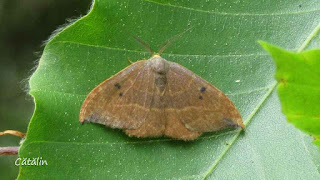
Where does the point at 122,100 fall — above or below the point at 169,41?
below

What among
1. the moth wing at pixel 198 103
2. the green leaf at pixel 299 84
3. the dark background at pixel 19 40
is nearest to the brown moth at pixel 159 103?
the moth wing at pixel 198 103

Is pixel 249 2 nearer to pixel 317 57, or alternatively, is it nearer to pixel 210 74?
pixel 210 74

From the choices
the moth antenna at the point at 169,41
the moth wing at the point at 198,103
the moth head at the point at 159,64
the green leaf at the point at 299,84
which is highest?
the green leaf at the point at 299,84

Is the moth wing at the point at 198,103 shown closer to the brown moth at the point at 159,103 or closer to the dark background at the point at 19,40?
the brown moth at the point at 159,103

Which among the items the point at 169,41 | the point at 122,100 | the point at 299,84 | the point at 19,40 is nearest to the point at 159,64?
the point at 169,41

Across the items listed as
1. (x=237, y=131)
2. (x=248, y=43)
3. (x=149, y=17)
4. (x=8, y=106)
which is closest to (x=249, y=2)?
(x=248, y=43)

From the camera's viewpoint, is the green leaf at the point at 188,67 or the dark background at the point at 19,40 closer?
the green leaf at the point at 188,67

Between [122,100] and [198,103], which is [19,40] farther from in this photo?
[198,103]
